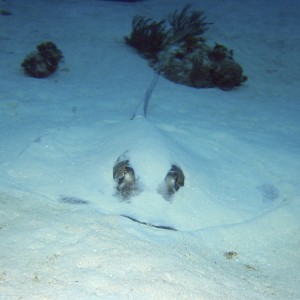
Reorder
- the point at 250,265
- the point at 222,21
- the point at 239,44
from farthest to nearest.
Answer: the point at 222,21 < the point at 239,44 < the point at 250,265

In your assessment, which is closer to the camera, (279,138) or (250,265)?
(250,265)

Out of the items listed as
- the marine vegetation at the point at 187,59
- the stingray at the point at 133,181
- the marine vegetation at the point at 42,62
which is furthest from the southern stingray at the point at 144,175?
the marine vegetation at the point at 187,59

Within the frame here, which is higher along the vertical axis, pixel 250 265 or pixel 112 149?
pixel 112 149

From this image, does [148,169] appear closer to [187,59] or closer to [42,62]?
[42,62]

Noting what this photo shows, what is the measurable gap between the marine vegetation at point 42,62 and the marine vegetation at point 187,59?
3.07 meters

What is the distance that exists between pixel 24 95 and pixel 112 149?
367 centimetres

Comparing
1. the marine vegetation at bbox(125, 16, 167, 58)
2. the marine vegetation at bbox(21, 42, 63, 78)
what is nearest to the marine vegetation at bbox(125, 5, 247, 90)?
the marine vegetation at bbox(125, 16, 167, 58)

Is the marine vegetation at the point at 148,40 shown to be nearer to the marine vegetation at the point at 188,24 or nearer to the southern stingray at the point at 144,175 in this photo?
Result: the marine vegetation at the point at 188,24

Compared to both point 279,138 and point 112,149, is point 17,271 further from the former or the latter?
point 279,138

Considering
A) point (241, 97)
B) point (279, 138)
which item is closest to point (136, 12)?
point (241, 97)

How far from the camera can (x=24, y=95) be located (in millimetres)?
7098

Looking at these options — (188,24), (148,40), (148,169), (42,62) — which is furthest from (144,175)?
(188,24)

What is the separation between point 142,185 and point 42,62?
607cm

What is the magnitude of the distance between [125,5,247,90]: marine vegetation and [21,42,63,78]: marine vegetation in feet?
10.1
